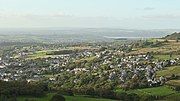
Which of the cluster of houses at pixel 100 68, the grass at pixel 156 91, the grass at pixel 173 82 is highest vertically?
the grass at pixel 173 82

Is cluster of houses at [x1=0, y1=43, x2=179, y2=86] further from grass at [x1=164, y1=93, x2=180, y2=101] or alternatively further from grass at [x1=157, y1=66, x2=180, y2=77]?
grass at [x1=164, y1=93, x2=180, y2=101]

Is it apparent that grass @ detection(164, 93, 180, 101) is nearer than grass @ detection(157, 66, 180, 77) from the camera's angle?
Yes

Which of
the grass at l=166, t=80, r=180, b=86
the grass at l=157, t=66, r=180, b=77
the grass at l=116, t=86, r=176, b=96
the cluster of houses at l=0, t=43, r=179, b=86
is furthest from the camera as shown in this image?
the cluster of houses at l=0, t=43, r=179, b=86

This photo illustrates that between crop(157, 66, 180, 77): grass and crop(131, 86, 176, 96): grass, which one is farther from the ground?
crop(157, 66, 180, 77): grass

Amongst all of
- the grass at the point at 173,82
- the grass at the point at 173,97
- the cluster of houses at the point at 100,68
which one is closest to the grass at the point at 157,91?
the grass at the point at 173,97

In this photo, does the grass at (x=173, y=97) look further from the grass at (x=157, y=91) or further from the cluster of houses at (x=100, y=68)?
the cluster of houses at (x=100, y=68)

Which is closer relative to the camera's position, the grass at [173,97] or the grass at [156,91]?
the grass at [173,97]

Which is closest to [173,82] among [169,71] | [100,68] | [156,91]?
[156,91]

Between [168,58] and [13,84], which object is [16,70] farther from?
[13,84]

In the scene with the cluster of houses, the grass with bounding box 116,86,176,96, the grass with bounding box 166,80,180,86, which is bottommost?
the cluster of houses

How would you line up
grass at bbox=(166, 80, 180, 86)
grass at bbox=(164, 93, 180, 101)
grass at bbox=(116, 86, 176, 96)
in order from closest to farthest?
grass at bbox=(164, 93, 180, 101), grass at bbox=(116, 86, 176, 96), grass at bbox=(166, 80, 180, 86)

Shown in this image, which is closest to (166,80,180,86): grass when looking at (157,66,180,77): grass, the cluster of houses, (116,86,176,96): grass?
the cluster of houses

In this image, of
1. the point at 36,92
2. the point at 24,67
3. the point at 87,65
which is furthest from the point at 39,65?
the point at 36,92
